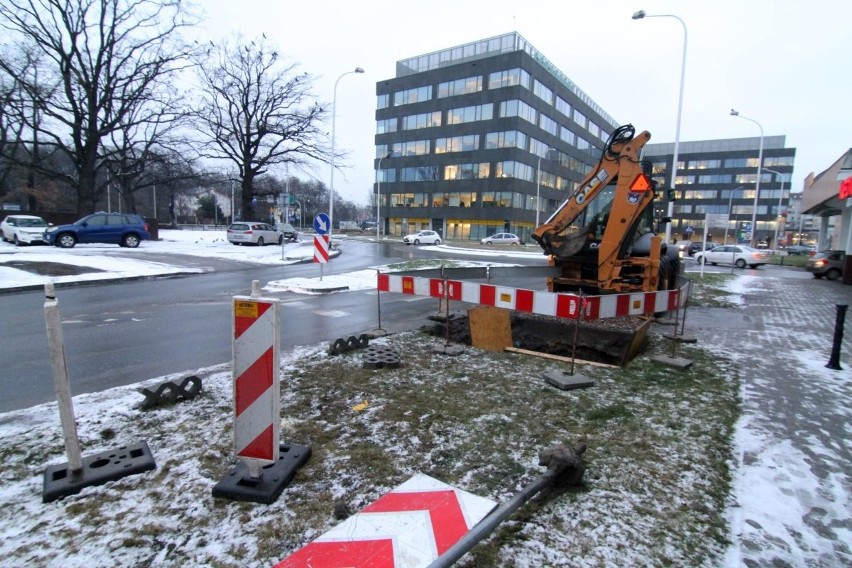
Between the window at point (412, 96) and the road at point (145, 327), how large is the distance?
5569 cm

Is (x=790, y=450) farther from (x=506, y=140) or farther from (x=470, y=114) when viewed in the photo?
(x=470, y=114)

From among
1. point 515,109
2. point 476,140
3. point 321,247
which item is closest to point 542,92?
point 515,109

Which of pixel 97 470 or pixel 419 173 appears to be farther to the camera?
pixel 419 173

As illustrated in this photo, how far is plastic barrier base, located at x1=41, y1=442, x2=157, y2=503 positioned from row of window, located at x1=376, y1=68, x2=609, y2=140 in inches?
2308

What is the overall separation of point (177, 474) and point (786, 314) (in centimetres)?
1381

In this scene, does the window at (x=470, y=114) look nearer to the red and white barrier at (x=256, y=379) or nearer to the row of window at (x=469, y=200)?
the row of window at (x=469, y=200)

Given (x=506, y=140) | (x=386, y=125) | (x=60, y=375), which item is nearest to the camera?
(x=60, y=375)

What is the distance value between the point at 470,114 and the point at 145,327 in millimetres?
57180

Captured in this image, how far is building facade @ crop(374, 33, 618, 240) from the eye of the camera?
5628cm

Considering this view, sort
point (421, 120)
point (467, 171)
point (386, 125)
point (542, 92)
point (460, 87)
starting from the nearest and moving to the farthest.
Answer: point (467, 171) → point (460, 87) → point (542, 92) → point (421, 120) → point (386, 125)

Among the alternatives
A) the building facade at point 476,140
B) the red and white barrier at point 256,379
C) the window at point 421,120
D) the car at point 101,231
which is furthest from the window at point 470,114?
the red and white barrier at point 256,379

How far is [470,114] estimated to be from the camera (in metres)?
58.7

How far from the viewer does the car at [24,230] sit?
21.7 metres

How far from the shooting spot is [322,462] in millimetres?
3369
